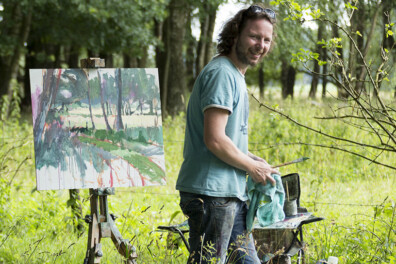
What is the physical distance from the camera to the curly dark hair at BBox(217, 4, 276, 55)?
106 inches

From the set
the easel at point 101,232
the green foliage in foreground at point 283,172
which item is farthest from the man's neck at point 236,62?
the easel at point 101,232

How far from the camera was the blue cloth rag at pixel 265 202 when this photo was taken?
269 cm

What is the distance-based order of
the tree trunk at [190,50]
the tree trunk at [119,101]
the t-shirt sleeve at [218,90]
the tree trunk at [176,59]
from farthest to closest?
1. the tree trunk at [190,50]
2. the tree trunk at [176,59]
3. the tree trunk at [119,101]
4. the t-shirt sleeve at [218,90]

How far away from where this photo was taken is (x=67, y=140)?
349 cm

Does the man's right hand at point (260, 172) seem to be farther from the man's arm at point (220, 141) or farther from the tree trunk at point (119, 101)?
the tree trunk at point (119, 101)

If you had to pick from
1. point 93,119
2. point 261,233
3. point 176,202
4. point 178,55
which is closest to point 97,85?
point 93,119

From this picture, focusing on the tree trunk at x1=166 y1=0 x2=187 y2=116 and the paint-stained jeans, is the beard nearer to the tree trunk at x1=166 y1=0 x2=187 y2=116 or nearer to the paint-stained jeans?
the paint-stained jeans

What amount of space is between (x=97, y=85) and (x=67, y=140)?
0.40 m

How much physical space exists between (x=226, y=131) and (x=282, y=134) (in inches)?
204

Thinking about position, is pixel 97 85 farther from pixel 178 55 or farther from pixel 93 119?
pixel 178 55

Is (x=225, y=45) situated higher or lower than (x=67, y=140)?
higher

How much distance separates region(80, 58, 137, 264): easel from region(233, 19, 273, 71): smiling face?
1.26 m

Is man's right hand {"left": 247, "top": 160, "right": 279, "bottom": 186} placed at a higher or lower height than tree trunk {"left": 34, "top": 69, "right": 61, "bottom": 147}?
lower

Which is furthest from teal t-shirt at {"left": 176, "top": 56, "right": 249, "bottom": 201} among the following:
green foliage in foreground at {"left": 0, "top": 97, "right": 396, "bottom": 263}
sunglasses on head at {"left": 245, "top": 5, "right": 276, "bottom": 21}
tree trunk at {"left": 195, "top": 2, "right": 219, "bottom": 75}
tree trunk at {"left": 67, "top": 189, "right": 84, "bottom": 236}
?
tree trunk at {"left": 195, "top": 2, "right": 219, "bottom": 75}
